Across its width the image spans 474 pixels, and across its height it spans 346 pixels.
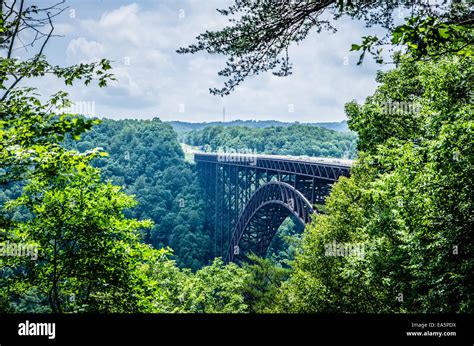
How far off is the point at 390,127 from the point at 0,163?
1181cm

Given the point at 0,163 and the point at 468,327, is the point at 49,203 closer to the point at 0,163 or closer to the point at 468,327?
the point at 0,163

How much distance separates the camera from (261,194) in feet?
135

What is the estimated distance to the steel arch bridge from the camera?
30219 millimetres

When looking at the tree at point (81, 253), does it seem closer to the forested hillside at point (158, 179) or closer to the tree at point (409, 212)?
the tree at point (409, 212)

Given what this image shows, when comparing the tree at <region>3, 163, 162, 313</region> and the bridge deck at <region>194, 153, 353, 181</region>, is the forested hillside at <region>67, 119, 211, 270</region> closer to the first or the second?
the bridge deck at <region>194, 153, 353, 181</region>

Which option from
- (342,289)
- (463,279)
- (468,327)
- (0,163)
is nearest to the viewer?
(468,327)

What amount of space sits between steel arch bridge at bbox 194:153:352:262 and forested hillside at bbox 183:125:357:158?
280 inches

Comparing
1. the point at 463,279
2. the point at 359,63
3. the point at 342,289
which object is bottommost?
the point at 342,289

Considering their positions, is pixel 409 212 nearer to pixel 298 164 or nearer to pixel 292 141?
pixel 298 164

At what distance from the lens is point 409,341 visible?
334 cm

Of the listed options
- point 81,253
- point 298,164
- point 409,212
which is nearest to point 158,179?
point 298,164

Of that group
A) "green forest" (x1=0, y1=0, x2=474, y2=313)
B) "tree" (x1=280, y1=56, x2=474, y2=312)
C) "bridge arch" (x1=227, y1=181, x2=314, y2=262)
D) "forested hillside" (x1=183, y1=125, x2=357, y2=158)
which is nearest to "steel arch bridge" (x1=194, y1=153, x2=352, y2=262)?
"bridge arch" (x1=227, y1=181, x2=314, y2=262)

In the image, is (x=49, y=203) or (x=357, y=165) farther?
(x=357, y=165)

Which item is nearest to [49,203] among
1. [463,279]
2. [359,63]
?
[359,63]
